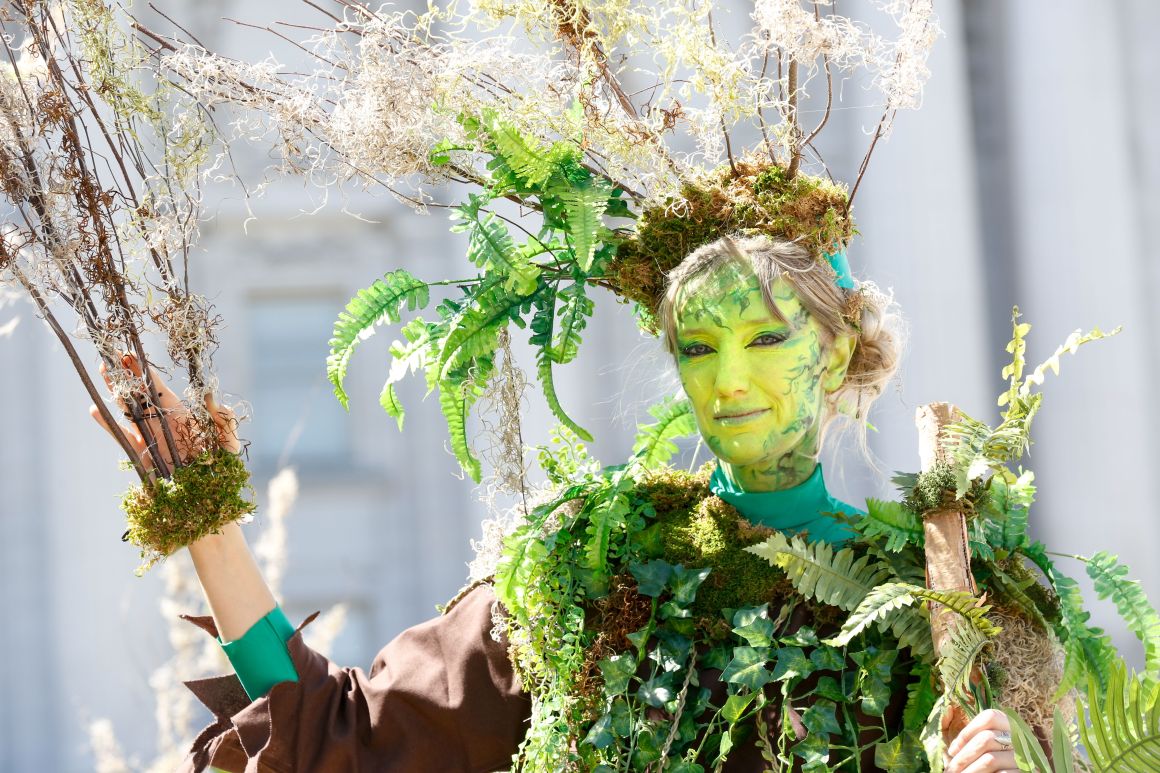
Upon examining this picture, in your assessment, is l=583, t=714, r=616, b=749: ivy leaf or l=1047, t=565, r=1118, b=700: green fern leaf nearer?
l=1047, t=565, r=1118, b=700: green fern leaf

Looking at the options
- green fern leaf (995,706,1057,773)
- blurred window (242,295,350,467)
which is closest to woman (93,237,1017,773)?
green fern leaf (995,706,1057,773)

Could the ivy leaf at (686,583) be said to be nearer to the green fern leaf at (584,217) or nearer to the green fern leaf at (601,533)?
Answer: the green fern leaf at (601,533)

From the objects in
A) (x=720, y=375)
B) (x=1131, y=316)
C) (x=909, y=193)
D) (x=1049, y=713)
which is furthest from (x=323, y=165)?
(x=1131, y=316)

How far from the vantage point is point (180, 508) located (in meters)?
2.12

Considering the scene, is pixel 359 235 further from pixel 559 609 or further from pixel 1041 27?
pixel 559 609

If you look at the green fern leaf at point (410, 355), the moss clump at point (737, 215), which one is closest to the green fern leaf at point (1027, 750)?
the moss clump at point (737, 215)

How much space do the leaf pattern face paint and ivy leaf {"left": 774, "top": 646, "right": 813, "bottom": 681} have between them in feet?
0.97

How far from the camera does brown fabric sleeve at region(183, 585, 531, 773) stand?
214 cm

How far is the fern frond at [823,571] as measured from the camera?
6.48 feet

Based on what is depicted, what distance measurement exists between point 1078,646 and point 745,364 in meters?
0.59

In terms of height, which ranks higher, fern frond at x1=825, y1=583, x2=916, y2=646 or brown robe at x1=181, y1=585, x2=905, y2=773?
fern frond at x1=825, y1=583, x2=916, y2=646

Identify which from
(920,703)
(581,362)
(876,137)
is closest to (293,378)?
(581,362)

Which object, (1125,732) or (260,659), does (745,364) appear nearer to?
(1125,732)

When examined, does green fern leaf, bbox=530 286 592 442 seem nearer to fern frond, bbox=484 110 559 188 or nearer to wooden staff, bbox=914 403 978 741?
fern frond, bbox=484 110 559 188
